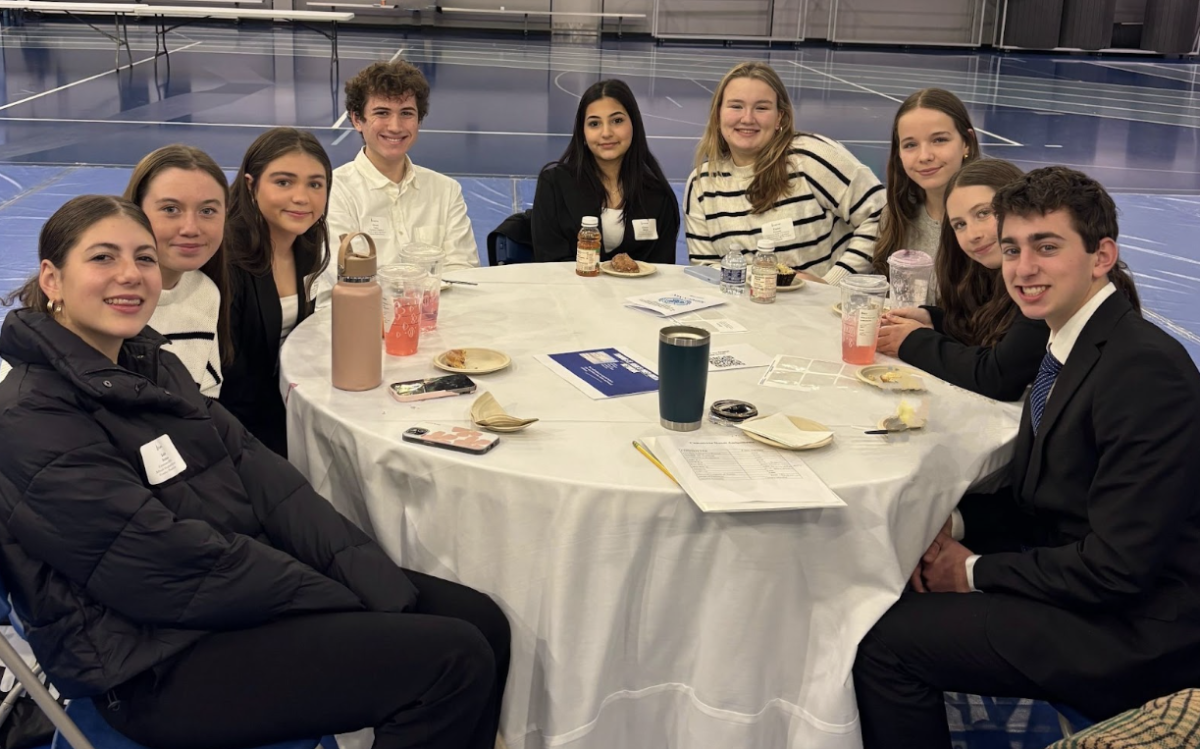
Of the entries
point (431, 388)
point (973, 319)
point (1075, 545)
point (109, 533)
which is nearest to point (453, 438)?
point (431, 388)

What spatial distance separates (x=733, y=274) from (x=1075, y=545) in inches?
63.4

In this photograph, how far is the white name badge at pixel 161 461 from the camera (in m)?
2.04

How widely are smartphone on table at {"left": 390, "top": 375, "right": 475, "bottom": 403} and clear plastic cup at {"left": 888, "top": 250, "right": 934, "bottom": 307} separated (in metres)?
1.58

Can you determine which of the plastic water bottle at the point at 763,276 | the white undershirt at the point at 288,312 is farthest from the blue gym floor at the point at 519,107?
the white undershirt at the point at 288,312

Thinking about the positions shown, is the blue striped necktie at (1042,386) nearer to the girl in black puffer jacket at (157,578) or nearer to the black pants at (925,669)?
the black pants at (925,669)

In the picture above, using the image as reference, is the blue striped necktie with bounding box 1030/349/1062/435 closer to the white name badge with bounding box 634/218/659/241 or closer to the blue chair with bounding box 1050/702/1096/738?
the blue chair with bounding box 1050/702/1096/738

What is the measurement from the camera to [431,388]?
2582 millimetres

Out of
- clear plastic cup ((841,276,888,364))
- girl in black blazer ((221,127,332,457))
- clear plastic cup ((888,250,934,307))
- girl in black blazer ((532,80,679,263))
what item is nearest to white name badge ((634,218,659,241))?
girl in black blazer ((532,80,679,263))

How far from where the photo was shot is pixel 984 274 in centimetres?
323

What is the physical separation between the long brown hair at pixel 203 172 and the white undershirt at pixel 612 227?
1.96 m

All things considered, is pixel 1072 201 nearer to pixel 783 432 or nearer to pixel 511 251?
pixel 783 432

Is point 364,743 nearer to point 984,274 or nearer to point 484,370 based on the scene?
point 484,370

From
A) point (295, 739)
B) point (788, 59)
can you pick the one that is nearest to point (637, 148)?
point (295, 739)

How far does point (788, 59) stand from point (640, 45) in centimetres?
352
